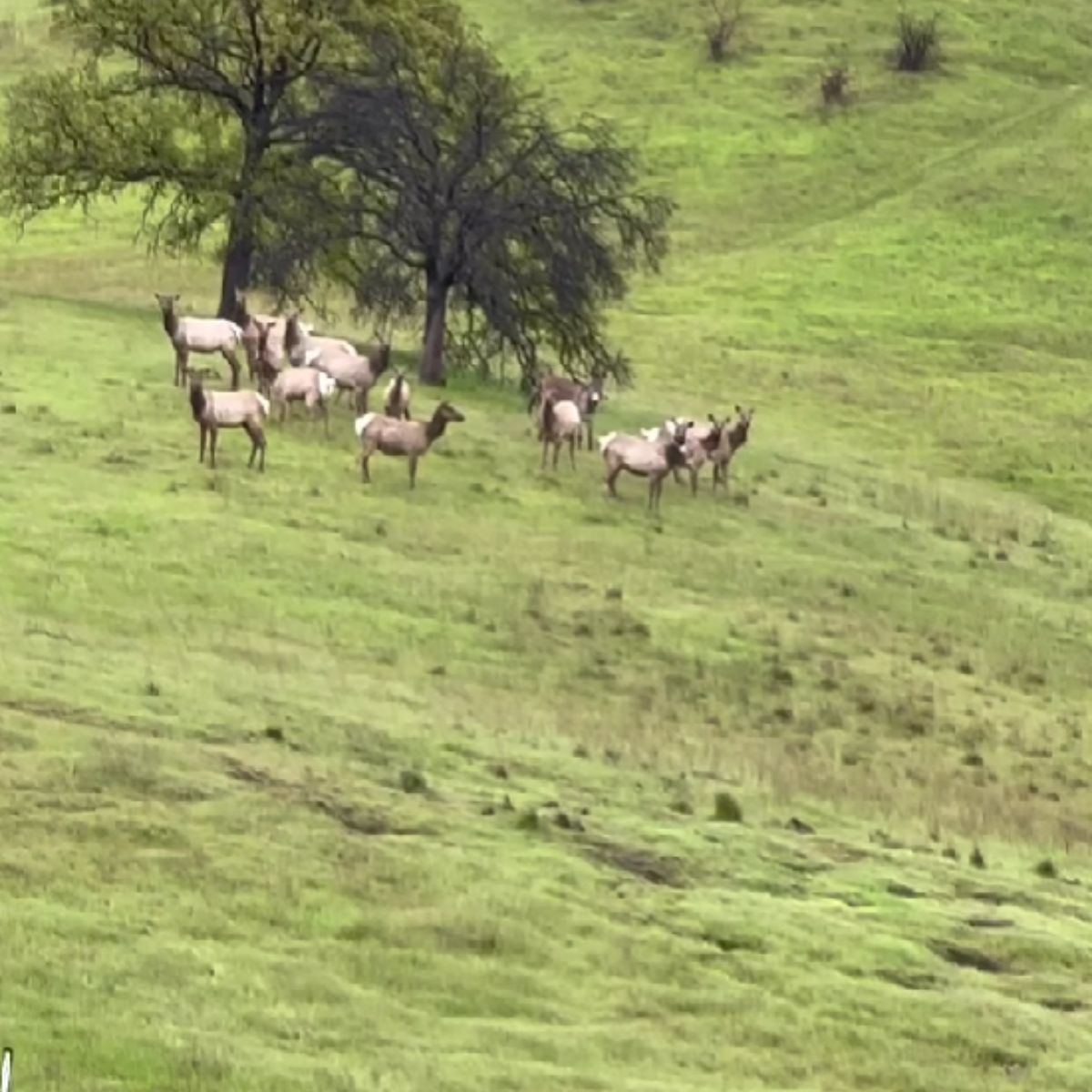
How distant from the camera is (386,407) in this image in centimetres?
3653

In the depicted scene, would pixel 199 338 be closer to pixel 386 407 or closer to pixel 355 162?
pixel 386 407

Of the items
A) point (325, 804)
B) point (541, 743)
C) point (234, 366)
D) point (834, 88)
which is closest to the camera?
point (325, 804)

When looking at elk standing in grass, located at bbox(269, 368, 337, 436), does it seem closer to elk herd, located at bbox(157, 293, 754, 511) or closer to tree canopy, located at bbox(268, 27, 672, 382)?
elk herd, located at bbox(157, 293, 754, 511)

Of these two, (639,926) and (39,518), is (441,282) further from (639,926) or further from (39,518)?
(639,926)

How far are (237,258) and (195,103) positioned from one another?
12.9 feet

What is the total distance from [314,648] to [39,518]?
485 cm

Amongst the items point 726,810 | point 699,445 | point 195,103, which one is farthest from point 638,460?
point 195,103

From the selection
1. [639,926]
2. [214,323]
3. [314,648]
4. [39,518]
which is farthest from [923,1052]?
[214,323]

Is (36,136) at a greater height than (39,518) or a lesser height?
greater

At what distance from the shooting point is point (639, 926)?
15.3 m

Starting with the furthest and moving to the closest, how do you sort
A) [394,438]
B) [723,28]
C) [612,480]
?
[723,28] < [612,480] < [394,438]

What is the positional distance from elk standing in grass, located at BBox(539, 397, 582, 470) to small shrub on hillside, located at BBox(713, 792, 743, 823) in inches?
689

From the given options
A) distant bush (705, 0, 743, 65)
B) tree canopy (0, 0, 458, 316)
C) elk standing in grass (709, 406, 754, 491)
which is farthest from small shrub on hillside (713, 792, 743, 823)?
distant bush (705, 0, 743, 65)

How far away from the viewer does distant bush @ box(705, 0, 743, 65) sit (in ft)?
287
